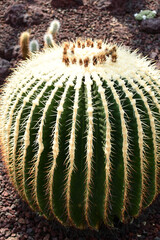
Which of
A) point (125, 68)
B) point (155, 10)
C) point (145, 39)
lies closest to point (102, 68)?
point (125, 68)

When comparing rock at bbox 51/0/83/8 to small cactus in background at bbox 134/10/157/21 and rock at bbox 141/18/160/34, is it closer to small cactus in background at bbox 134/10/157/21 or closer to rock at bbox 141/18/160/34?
small cactus in background at bbox 134/10/157/21

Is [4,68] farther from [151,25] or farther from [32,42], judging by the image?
[151,25]

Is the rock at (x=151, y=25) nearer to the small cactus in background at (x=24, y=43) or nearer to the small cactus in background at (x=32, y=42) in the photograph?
the small cactus in background at (x=32, y=42)

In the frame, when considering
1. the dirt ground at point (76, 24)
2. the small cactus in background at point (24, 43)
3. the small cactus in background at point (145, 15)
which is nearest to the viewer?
the small cactus in background at point (24, 43)

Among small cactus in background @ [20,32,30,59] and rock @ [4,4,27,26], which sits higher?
rock @ [4,4,27,26]

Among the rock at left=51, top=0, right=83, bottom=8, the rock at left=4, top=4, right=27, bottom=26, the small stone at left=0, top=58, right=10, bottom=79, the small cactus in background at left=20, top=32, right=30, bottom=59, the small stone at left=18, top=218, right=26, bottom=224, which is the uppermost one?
the rock at left=51, top=0, right=83, bottom=8

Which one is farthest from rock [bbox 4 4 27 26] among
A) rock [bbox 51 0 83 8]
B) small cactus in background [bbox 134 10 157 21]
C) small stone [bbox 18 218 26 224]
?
small stone [bbox 18 218 26 224]

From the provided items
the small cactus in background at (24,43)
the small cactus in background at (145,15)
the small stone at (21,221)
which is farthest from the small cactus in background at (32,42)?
the small stone at (21,221)
